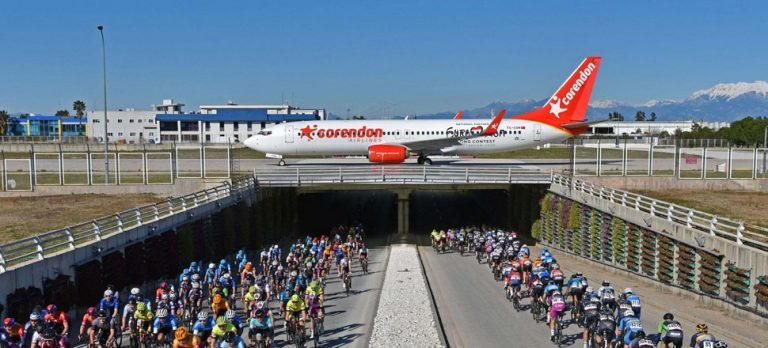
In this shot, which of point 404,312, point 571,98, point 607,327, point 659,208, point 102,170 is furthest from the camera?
point 102,170

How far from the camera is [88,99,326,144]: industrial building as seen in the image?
120938 mm

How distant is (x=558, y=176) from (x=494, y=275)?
12654 mm

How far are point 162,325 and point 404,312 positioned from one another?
869 centimetres

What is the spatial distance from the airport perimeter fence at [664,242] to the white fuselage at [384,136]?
45.3ft

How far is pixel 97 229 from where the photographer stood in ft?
78.2

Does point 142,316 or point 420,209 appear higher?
point 142,316

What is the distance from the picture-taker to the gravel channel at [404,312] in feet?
65.3

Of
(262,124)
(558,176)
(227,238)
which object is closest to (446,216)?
(558,176)

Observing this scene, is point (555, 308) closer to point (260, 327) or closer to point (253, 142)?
point (260, 327)

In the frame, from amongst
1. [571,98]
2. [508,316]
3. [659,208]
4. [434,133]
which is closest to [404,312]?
[508,316]

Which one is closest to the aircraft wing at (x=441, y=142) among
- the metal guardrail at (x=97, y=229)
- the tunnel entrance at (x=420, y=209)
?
the tunnel entrance at (x=420, y=209)

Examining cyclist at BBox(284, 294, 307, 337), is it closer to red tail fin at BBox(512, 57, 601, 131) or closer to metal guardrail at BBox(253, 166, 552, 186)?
metal guardrail at BBox(253, 166, 552, 186)

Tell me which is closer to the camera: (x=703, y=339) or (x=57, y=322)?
(x=703, y=339)

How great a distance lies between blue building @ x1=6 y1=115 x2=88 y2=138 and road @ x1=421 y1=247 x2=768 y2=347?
142 m
